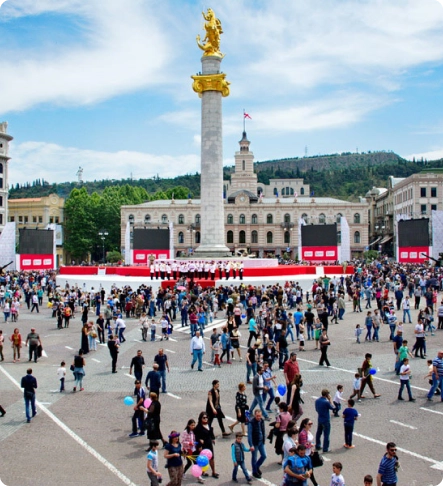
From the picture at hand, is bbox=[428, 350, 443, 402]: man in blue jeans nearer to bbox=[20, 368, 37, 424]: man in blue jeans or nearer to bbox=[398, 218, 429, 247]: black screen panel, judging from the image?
bbox=[20, 368, 37, 424]: man in blue jeans

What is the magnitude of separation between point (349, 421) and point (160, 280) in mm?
30897

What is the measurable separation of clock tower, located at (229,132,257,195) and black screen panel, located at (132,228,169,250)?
176ft

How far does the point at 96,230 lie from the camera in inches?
3962

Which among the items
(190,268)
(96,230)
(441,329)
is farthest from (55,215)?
(441,329)

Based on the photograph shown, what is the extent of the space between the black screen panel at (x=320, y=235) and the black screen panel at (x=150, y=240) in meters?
14.9

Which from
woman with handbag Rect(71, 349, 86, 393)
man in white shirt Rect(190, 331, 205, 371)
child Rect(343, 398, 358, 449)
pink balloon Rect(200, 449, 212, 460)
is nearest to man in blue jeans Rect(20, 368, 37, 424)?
woman with handbag Rect(71, 349, 86, 393)

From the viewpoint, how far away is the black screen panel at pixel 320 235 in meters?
54.0

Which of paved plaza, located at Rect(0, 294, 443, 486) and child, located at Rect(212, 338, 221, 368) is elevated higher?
child, located at Rect(212, 338, 221, 368)

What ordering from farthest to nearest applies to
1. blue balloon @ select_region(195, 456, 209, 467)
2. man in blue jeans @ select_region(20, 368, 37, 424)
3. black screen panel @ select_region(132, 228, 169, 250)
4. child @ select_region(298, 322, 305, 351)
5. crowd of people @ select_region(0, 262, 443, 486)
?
black screen panel @ select_region(132, 228, 169, 250)
child @ select_region(298, 322, 305, 351)
man in blue jeans @ select_region(20, 368, 37, 424)
crowd of people @ select_region(0, 262, 443, 486)
blue balloon @ select_region(195, 456, 209, 467)

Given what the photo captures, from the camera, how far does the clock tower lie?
373ft

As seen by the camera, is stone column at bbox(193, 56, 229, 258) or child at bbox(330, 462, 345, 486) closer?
child at bbox(330, 462, 345, 486)

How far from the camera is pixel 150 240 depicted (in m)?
Answer: 60.5

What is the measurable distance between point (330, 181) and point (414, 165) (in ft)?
86.0

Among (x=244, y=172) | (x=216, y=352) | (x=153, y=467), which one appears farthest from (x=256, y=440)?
(x=244, y=172)
